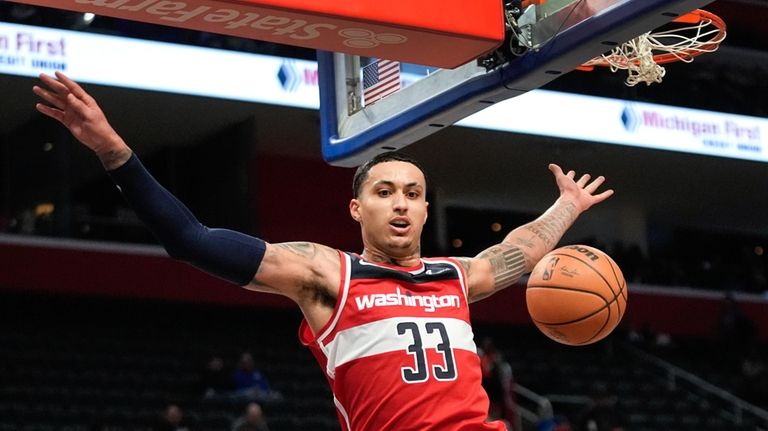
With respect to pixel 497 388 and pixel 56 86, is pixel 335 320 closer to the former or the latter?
pixel 56 86

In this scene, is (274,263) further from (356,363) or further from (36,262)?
(36,262)

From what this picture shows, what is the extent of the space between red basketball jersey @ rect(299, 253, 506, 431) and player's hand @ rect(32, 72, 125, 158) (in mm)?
907

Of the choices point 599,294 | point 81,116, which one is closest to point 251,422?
point 599,294

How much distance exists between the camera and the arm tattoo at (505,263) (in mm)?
4734

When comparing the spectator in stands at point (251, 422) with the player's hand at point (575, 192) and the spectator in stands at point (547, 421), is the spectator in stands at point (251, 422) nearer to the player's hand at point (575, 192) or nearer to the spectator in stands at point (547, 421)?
the spectator in stands at point (547, 421)

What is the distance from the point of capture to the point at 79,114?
386 centimetres

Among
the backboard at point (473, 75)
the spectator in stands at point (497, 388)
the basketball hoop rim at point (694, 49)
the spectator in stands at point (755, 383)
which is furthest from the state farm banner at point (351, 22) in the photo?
the spectator in stands at point (755, 383)

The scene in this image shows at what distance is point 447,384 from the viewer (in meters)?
4.16

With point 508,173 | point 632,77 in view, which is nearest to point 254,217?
point 508,173

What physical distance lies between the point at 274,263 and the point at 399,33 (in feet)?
3.78

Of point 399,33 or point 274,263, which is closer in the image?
point 274,263

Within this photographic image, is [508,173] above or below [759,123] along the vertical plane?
below

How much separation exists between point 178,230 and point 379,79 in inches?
81.1

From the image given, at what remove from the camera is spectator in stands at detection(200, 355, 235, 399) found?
14.6 meters
